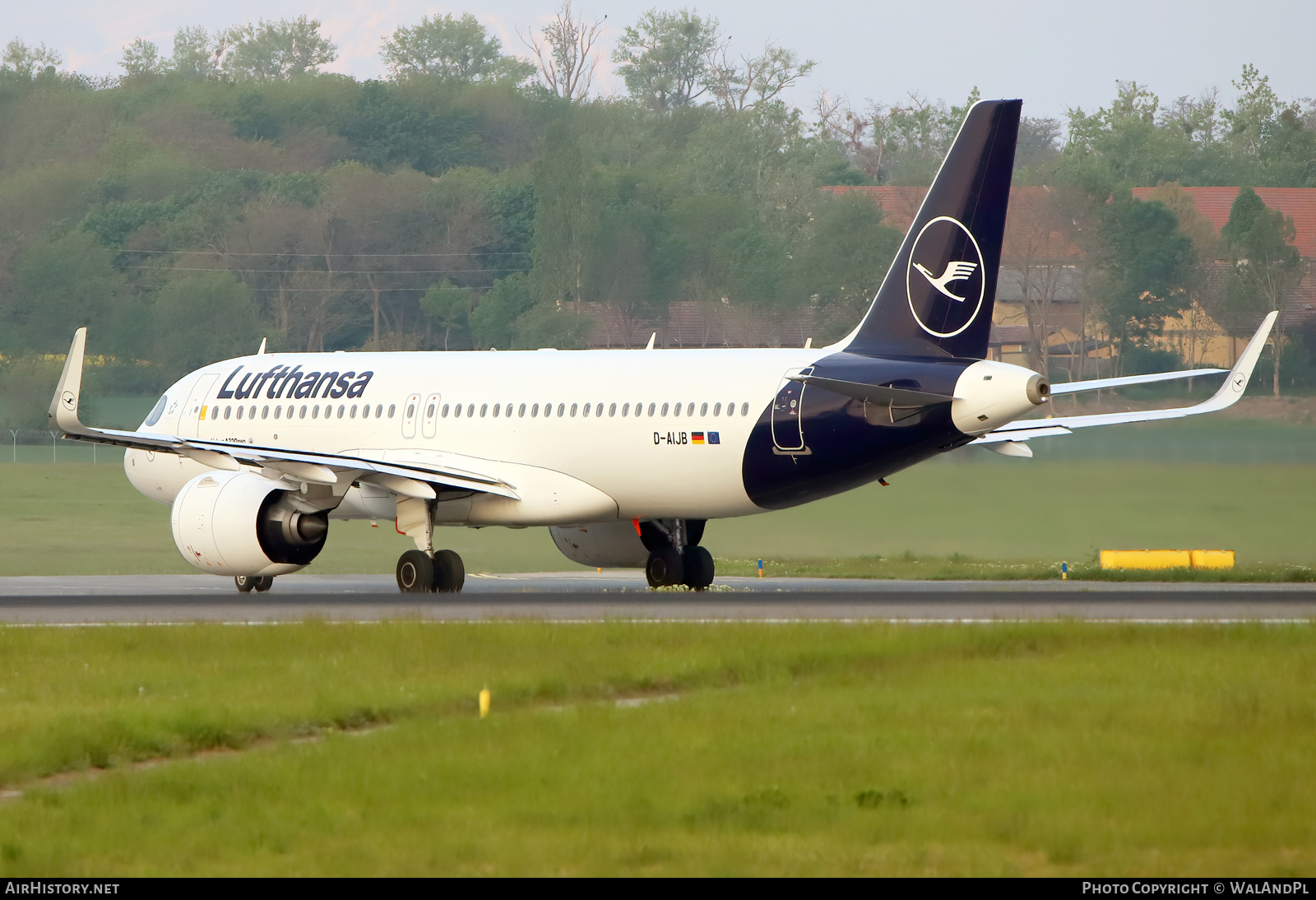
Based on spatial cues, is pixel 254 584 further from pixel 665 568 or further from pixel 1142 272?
pixel 1142 272

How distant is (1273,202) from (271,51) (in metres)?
73.4

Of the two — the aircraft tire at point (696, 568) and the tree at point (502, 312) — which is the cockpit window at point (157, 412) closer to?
the aircraft tire at point (696, 568)

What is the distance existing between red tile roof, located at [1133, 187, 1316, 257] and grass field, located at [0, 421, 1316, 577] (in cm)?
1886

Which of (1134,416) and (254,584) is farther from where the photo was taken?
(1134,416)

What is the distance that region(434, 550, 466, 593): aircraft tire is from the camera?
32.0 metres

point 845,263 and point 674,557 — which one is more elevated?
point 845,263

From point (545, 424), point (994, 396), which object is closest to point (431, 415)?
point (545, 424)

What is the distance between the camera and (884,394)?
28.9 m

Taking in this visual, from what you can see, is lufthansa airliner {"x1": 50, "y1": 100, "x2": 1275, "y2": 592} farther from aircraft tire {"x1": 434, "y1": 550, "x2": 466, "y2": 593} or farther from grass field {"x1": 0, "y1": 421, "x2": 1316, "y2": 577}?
grass field {"x1": 0, "y1": 421, "x2": 1316, "y2": 577}

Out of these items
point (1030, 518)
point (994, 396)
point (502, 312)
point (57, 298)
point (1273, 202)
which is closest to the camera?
point (994, 396)

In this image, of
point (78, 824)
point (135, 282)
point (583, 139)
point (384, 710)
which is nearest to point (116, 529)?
point (135, 282)

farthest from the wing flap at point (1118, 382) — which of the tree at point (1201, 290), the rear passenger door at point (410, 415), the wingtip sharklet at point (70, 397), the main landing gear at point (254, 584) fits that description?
the tree at point (1201, 290)

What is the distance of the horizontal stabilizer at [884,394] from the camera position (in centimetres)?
2866

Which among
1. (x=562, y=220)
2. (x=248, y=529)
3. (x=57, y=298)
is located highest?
(x=562, y=220)
